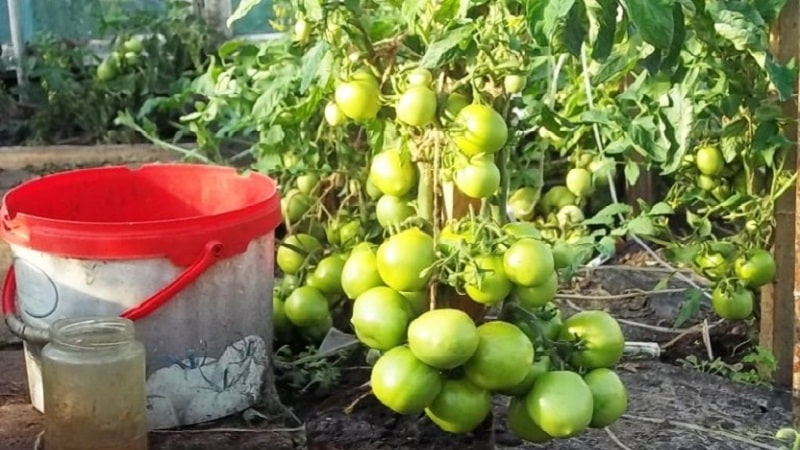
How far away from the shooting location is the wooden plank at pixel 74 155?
156 inches

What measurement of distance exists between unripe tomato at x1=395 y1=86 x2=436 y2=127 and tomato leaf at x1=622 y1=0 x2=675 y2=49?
1.43 ft

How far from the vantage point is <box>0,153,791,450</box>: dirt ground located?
2.24m

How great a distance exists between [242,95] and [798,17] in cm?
132

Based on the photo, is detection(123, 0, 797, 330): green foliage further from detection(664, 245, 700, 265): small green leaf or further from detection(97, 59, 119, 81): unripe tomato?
detection(97, 59, 119, 81): unripe tomato

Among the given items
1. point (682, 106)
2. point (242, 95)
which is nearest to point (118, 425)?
point (242, 95)

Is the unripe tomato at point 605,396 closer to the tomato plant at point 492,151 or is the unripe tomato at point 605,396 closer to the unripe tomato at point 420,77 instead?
the tomato plant at point 492,151

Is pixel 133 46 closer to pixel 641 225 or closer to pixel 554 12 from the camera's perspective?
pixel 641 225

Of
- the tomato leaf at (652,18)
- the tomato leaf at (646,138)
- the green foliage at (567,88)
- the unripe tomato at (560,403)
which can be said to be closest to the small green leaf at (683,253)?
the green foliage at (567,88)

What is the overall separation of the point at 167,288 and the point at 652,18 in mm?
1078

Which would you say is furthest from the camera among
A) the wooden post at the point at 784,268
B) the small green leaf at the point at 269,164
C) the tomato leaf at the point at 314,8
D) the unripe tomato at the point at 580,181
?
the unripe tomato at the point at 580,181

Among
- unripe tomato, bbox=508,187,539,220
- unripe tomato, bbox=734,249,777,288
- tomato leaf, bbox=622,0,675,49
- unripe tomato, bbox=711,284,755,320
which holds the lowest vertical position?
unripe tomato, bbox=508,187,539,220

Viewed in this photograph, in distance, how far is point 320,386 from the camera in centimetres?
251

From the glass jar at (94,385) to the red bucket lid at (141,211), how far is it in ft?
0.53

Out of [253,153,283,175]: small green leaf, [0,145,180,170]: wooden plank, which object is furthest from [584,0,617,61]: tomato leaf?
[0,145,180,170]: wooden plank
